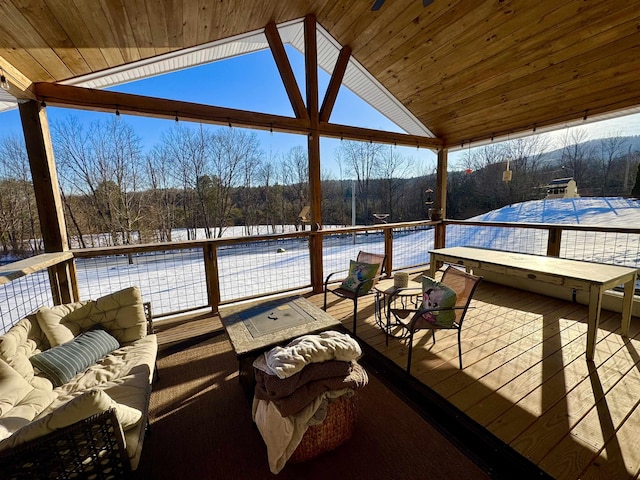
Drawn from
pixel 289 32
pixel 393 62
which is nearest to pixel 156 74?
pixel 289 32

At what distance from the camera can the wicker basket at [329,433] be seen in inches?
56.4

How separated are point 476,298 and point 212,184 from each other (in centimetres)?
1156

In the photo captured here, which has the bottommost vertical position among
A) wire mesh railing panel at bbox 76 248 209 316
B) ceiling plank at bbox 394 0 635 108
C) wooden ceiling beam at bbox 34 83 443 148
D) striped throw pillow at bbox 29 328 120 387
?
wire mesh railing panel at bbox 76 248 209 316

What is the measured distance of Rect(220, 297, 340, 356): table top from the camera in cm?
180

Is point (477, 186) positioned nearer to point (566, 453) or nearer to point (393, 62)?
point (393, 62)

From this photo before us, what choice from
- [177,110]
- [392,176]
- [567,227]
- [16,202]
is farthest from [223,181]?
[567,227]

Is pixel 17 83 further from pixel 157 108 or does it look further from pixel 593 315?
pixel 593 315

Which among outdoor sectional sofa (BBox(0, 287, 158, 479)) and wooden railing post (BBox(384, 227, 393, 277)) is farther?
wooden railing post (BBox(384, 227, 393, 277))

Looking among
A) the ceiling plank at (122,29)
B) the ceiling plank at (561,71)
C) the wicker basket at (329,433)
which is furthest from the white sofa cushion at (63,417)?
the ceiling plank at (561,71)

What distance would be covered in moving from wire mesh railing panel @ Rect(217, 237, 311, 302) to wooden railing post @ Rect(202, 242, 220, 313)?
0.46 feet

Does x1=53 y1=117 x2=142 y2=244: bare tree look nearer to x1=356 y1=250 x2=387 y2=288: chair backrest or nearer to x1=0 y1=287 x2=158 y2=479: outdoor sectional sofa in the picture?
x1=0 y1=287 x2=158 y2=479: outdoor sectional sofa

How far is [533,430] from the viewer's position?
62.9 inches

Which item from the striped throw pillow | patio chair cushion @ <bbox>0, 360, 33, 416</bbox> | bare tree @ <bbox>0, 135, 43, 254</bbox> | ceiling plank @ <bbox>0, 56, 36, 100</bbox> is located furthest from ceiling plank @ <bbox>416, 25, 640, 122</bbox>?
bare tree @ <bbox>0, 135, 43, 254</bbox>

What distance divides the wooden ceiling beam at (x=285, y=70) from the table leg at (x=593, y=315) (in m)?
3.58
